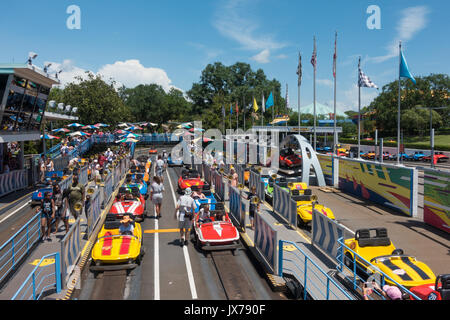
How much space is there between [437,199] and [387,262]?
8056 mm

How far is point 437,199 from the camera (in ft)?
50.5

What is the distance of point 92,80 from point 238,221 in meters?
40.1

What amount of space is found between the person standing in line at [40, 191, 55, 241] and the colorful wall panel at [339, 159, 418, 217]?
15.8 metres

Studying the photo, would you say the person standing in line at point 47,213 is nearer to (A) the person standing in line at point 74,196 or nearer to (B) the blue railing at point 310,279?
(A) the person standing in line at point 74,196

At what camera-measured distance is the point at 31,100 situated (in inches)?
997

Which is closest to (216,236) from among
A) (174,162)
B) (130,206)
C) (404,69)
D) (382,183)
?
(130,206)

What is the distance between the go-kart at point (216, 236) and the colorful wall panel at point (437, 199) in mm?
9141

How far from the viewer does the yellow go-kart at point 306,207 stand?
47.4 feet

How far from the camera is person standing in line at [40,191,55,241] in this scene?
1226 cm

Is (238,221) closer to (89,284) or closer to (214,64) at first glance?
(89,284)

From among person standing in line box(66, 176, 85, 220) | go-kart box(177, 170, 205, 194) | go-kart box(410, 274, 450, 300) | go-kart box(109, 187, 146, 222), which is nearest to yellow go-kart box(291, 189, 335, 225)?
go-kart box(410, 274, 450, 300)

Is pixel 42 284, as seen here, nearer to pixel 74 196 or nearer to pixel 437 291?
pixel 74 196

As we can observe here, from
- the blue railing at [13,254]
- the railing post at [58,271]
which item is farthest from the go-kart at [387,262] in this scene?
the blue railing at [13,254]

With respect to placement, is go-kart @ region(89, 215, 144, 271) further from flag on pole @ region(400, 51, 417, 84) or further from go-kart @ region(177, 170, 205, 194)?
flag on pole @ region(400, 51, 417, 84)
